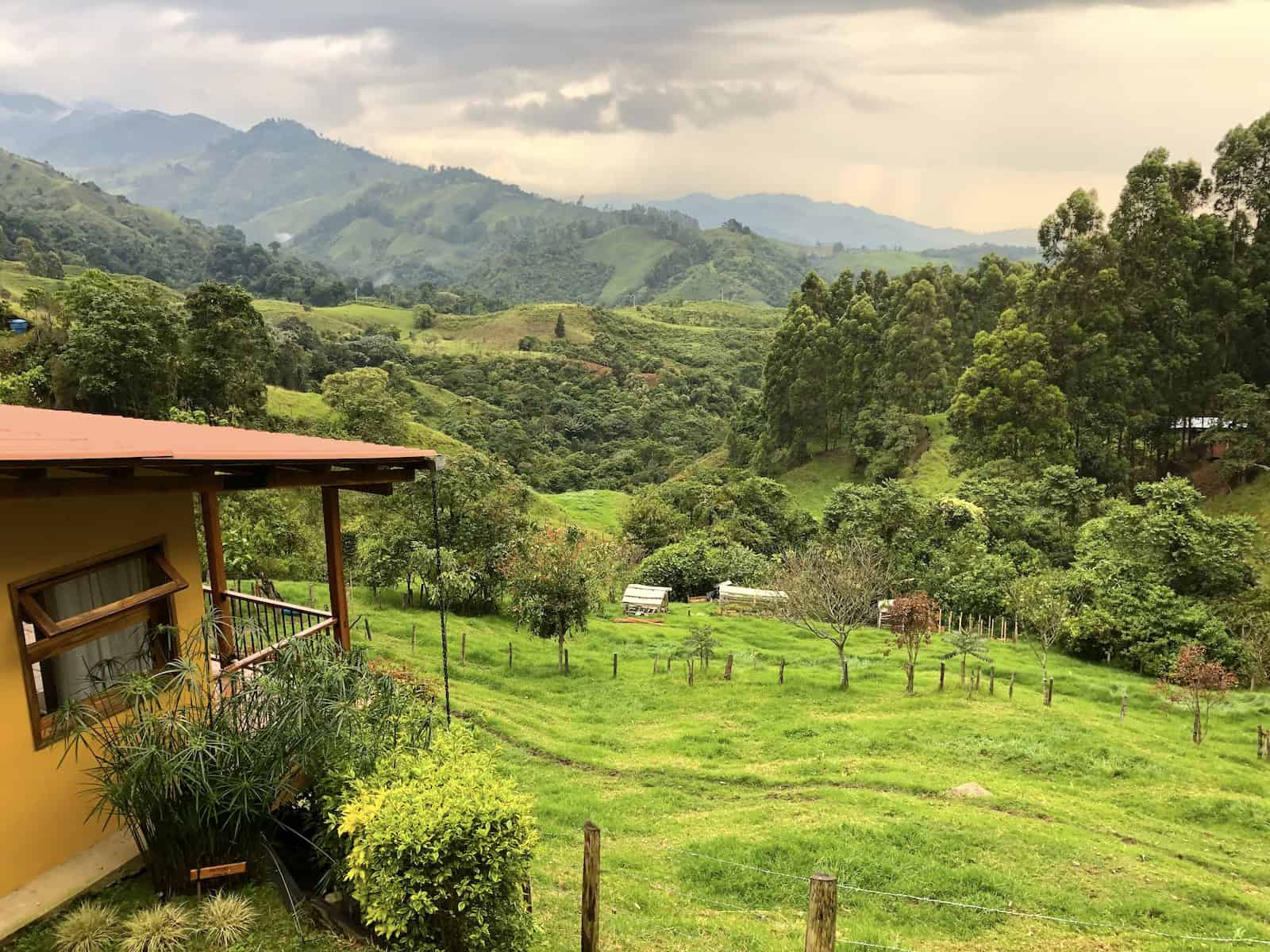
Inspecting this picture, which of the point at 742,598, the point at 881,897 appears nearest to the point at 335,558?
the point at 881,897

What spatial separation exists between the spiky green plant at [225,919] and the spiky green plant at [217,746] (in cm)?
50

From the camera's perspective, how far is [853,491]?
36.1 m

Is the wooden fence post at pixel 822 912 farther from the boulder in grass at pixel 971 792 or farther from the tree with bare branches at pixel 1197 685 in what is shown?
the tree with bare branches at pixel 1197 685

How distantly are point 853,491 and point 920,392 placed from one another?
18.0 metres

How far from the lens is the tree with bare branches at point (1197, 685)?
58.6 ft

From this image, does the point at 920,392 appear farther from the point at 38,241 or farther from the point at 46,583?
the point at 38,241

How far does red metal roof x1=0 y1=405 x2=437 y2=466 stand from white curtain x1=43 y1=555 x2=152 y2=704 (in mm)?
1337

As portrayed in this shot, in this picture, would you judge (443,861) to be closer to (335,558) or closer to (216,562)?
(335,558)

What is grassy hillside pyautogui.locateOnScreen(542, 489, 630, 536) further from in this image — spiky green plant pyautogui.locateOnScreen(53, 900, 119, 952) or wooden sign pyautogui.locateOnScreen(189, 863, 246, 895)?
spiky green plant pyautogui.locateOnScreen(53, 900, 119, 952)

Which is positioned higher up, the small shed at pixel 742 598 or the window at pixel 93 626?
the window at pixel 93 626

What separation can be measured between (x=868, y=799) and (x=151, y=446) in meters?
11.4

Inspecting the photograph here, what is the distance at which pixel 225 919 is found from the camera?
5.81 meters

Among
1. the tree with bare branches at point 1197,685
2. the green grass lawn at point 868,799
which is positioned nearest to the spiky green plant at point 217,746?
the green grass lawn at point 868,799

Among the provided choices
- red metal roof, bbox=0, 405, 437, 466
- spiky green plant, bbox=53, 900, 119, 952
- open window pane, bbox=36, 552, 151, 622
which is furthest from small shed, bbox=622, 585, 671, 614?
spiky green plant, bbox=53, 900, 119, 952
